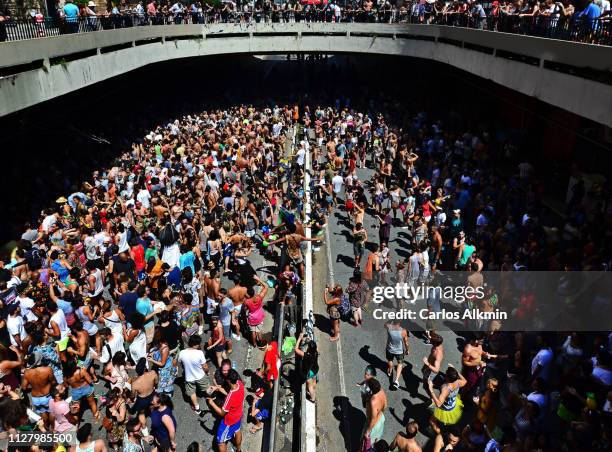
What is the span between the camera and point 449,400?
6766 mm

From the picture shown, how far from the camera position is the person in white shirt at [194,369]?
6824mm

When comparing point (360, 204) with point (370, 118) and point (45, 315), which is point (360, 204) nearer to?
point (45, 315)

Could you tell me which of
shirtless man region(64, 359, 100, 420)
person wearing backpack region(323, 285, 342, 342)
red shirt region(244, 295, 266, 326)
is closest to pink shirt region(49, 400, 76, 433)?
shirtless man region(64, 359, 100, 420)

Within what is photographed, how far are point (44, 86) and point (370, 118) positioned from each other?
15.2 metres

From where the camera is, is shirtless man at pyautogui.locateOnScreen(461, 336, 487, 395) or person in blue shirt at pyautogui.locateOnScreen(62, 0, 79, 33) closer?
shirtless man at pyautogui.locateOnScreen(461, 336, 487, 395)

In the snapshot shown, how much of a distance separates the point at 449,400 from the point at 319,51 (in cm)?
2501

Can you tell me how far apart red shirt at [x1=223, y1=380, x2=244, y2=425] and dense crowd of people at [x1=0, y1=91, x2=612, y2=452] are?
0.07 ft

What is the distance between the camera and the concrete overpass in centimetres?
1154

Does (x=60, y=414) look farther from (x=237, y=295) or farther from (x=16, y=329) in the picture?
(x=237, y=295)

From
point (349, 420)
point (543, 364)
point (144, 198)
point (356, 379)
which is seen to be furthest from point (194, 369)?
point (144, 198)

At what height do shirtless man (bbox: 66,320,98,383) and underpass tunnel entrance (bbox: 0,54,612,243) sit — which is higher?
underpass tunnel entrance (bbox: 0,54,612,243)

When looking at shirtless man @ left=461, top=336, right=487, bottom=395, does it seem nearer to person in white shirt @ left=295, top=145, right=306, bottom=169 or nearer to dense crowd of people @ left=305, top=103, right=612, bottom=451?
dense crowd of people @ left=305, top=103, right=612, bottom=451

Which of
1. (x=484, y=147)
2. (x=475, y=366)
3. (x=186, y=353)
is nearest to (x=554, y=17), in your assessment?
(x=484, y=147)

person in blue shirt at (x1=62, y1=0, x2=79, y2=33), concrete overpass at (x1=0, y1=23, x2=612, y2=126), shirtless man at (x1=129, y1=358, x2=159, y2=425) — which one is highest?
person in blue shirt at (x1=62, y1=0, x2=79, y2=33)
